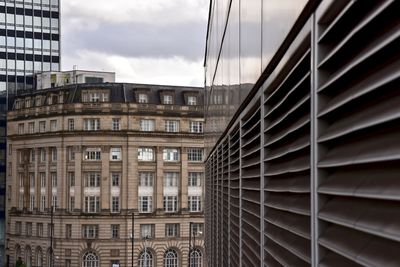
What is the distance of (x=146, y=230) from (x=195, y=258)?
559 centimetres

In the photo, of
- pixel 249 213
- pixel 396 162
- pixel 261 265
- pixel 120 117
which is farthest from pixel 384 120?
pixel 120 117

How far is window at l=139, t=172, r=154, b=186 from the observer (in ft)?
237

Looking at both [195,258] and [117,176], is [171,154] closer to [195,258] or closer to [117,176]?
[117,176]

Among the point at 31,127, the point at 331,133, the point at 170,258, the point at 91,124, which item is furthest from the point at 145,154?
the point at 331,133

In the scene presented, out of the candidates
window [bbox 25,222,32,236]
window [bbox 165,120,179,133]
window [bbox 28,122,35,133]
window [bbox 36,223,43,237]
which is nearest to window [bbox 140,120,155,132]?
window [bbox 165,120,179,133]

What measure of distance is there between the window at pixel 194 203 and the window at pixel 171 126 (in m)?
6.93

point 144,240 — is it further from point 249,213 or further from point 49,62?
point 249,213

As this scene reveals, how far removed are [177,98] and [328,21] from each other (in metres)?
70.0

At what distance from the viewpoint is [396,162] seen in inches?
80.8

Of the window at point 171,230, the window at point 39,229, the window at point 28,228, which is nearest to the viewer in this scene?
the window at point 171,230

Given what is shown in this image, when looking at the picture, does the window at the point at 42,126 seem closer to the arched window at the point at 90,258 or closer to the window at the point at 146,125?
the window at the point at 146,125

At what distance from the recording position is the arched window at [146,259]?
70.2 m

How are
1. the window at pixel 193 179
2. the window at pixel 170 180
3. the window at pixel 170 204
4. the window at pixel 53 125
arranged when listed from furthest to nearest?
1. the window at pixel 193 179
2. the window at pixel 170 180
3. the window at pixel 53 125
4. the window at pixel 170 204

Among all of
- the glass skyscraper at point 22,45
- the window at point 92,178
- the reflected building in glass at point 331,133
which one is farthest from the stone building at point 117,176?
the reflected building in glass at point 331,133
